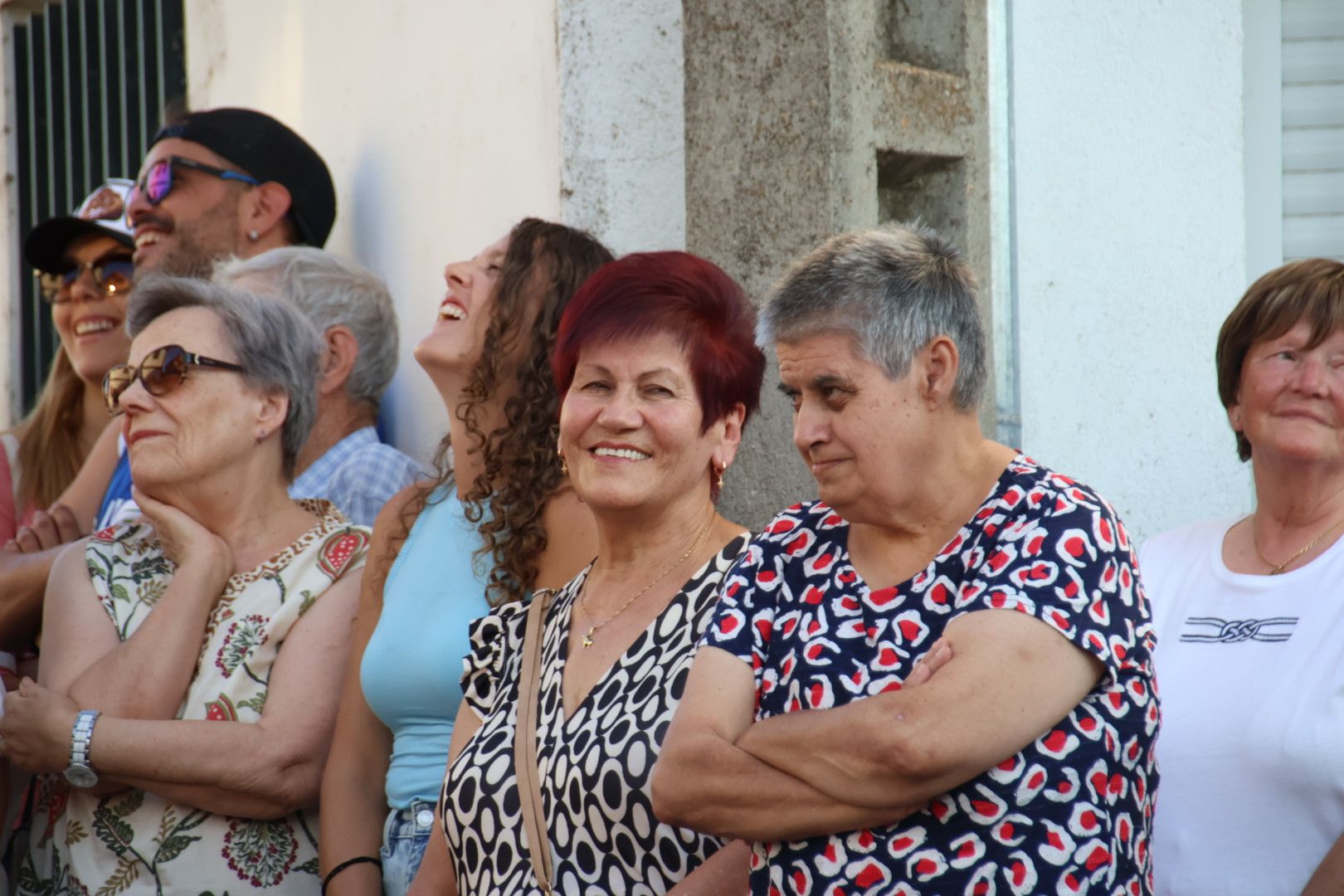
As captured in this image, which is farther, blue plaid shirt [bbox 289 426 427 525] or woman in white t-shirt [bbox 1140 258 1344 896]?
blue plaid shirt [bbox 289 426 427 525]

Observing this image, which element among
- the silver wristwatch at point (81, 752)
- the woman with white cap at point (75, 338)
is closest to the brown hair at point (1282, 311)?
the silver wristwatch at point (81, 752)

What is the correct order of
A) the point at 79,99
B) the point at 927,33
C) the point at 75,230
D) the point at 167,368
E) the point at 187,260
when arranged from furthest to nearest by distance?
1. the point at 79,99
2. the point at 75,230
3. the point at 187,260
4. the point at 927,33
5. the point at 167,368

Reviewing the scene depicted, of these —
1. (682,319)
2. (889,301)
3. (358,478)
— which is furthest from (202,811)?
(889,301)

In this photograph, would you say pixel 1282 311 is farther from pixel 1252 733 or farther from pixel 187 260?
pixel 187 260

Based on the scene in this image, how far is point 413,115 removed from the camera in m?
4.89

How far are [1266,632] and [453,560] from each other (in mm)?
1657

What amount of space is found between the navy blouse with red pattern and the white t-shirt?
1.47 ft

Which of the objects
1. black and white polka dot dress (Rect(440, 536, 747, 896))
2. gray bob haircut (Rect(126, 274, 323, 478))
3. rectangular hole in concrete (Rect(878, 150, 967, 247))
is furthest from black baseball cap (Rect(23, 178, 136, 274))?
black and white polka dot dress (Rect(440, 536, 747, 896))

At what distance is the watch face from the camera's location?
325 centimetres

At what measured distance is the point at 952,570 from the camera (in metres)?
2.27

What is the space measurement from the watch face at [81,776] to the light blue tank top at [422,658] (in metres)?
0.59

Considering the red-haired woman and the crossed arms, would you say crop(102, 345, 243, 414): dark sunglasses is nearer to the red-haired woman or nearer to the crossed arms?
the red-haired woman

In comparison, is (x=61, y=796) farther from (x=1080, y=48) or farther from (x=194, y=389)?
(x=1080, y=48)

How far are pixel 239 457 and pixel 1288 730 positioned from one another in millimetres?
2366
